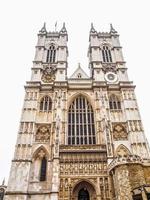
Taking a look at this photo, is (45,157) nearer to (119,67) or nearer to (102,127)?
(102,127)

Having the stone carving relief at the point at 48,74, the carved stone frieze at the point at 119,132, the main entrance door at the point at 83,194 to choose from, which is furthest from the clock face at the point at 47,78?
the main entrance door at the point at 83,194

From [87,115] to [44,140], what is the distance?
16.8 ft

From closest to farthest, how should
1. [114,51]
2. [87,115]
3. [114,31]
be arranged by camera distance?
[87,115] < [114,51] < [114,31]

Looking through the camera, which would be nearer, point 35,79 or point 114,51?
point 35,79

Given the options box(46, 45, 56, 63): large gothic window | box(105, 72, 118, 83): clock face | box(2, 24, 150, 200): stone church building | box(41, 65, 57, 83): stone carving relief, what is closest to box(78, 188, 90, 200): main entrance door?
box(2, 24, 150, 200): stone church building

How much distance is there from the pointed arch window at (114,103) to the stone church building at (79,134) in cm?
11

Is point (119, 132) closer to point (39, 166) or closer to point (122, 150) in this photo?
point (122, 150)

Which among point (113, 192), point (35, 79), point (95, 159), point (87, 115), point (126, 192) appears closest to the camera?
point (126, 192)

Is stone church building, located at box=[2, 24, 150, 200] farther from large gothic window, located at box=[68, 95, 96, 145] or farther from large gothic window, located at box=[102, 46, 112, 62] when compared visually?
large gothic window, located at box=[102, 46, 112, 62]

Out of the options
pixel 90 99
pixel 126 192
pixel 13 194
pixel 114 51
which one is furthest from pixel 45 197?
pixel 114 51

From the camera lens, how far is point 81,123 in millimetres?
21344

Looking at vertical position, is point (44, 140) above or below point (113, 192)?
above

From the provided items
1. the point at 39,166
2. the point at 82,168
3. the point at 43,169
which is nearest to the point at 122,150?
the point at 82,168

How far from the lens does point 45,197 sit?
16469 mm
